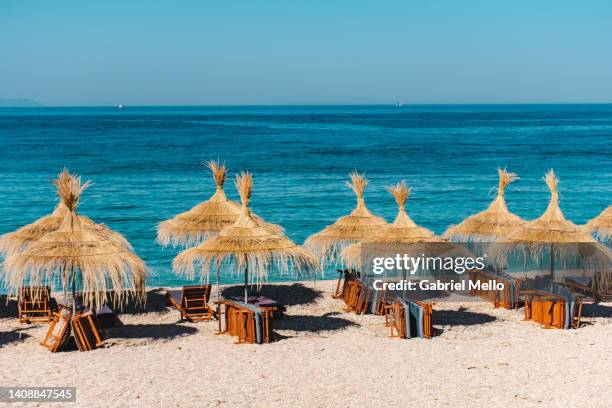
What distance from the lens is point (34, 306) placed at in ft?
41.6

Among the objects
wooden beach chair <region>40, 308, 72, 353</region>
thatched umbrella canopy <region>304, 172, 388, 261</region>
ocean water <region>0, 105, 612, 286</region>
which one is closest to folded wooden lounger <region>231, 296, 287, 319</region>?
thatched umbrella canopy <region>304, 172, 388, 261</region>

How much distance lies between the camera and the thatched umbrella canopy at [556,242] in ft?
41.5

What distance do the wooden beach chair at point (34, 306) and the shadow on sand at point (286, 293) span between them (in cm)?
371

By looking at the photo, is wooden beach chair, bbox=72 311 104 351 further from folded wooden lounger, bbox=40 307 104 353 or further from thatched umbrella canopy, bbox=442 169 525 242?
thatched umbrella canopy, bbox=442 169 525 242

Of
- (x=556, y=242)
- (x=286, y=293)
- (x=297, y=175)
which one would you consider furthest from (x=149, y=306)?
(x=297, y=175)

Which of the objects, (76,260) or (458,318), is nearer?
(76,260)

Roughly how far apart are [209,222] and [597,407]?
853cm

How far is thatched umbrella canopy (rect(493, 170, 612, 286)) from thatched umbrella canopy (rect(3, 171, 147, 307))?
682 cm

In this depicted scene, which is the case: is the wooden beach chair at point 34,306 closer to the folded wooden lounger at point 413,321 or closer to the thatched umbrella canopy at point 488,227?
the folded wooden lounger at point 413,321

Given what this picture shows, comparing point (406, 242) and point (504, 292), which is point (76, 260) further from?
point (504, 292)

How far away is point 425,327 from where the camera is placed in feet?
38.5

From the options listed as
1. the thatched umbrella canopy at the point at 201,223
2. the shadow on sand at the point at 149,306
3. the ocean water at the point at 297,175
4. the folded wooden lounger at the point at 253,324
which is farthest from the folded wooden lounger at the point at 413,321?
the ocean water at the point at 297,175

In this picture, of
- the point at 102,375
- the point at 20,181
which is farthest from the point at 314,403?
the point at 20,181

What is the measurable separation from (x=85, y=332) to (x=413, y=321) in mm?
5287
